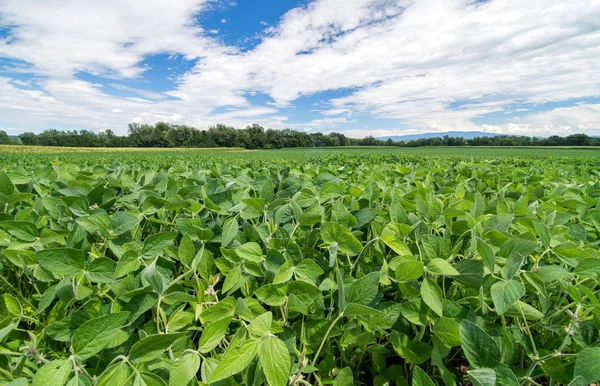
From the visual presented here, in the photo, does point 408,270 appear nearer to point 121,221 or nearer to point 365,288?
point 365,288

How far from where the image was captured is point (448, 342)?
792 mm

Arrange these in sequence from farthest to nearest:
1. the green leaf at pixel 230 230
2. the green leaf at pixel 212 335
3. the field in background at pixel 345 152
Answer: the field in background at pixel 345 152
the green leaf at pixel 230 230
the green leaf at pixel 212 335

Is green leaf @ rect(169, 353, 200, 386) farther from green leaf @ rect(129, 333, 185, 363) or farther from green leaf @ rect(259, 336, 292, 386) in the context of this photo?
green leaf @ rect(259, 336, 292, 386)

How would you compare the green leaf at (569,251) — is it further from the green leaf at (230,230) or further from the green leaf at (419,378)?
the green leaf at (230,230)

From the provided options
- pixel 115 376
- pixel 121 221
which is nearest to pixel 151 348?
pixel 115 376

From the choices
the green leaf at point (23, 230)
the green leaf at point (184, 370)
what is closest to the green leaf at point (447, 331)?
the green leaf at point (184, 370)

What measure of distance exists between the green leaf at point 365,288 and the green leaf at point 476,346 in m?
0.21

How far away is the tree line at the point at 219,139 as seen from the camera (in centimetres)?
9325

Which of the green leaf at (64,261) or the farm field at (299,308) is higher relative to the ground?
the green leaf at (64,261)

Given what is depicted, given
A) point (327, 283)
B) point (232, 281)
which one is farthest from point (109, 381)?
point (327, 283)

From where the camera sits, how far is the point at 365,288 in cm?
81

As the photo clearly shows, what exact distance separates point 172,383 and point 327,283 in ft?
1.48

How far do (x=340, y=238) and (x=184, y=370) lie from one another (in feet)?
1.82

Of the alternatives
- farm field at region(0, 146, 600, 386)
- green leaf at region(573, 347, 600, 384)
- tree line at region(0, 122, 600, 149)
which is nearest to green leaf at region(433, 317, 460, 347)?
farm field at region(0, 146, 600, 386)
